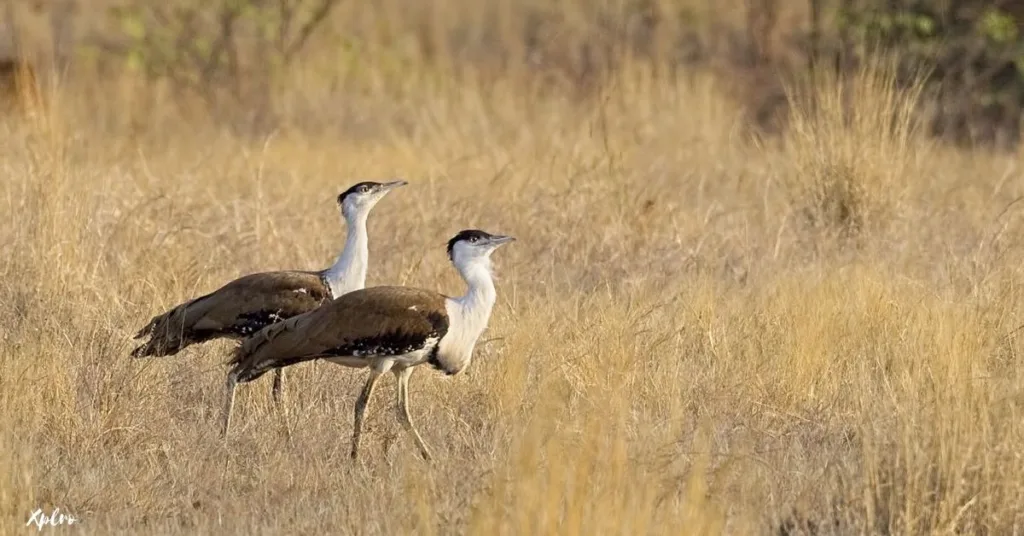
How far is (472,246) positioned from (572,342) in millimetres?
986

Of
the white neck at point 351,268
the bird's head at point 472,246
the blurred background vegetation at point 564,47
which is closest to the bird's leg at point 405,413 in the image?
the bird's head at point 472,246

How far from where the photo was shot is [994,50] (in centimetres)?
1409

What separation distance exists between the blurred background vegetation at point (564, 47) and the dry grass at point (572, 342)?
1.44 m

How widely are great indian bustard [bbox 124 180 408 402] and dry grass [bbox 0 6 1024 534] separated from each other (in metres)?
0.16

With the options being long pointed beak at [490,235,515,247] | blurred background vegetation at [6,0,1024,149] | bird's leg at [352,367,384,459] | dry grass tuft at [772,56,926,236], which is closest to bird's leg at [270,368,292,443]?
bird's leg at [352,367,384,459]

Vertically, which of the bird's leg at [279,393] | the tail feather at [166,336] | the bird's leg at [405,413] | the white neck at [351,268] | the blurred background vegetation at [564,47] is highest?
the white neck at [351,268]

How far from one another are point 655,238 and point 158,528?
480 centimetres

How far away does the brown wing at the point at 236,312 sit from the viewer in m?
6.52

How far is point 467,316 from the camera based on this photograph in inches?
235

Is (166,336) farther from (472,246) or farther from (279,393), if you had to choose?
(472,246)

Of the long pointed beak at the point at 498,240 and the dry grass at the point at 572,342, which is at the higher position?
the long pointed beak at the point at 498,240

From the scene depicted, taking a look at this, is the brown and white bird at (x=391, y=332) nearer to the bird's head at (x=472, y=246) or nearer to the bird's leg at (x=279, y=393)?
the bird's head at (x=472, y=246)

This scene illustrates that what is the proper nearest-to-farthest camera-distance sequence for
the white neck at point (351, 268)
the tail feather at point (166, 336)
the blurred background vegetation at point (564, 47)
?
the tail feather at point (166, 336)
the white neck at point (351, 268)
the blurred background vegetation at point (564, 47)

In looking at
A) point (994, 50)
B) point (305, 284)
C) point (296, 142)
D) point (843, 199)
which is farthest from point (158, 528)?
point (994, 50)
